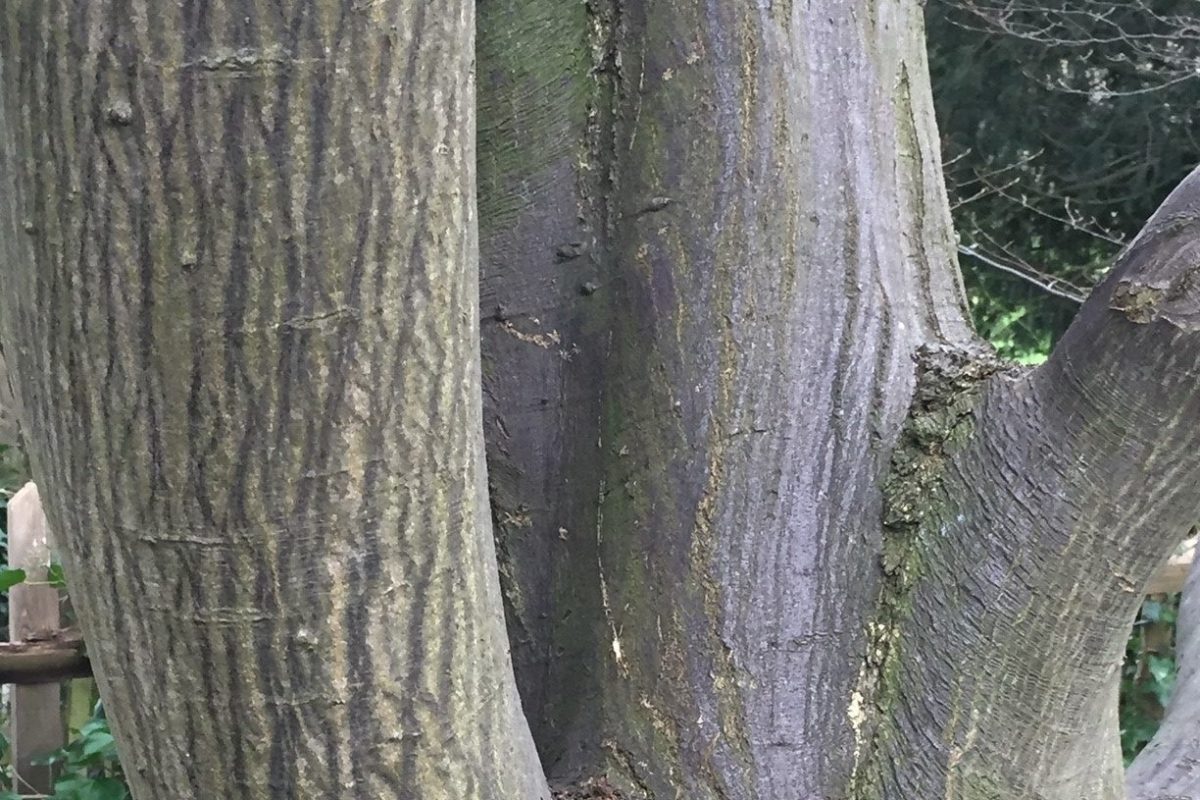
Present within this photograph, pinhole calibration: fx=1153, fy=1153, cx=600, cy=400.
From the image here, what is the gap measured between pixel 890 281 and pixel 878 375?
0.41 ft

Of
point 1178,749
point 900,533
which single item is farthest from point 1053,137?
point 900,533

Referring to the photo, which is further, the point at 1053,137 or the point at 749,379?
the point at 1053,137

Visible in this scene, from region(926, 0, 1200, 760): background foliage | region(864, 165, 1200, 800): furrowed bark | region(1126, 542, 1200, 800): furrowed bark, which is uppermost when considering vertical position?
region(926, 0, 1200, 760): background foliage

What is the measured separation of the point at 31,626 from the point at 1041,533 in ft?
7.87

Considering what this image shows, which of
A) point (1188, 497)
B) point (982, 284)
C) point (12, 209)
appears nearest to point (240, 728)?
point (12, 209)

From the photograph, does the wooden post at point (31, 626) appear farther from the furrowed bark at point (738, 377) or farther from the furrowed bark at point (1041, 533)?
the furrowed bark at point (1041, 533)

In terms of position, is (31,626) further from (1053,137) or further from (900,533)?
(1053,137)

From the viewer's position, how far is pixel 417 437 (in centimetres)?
84

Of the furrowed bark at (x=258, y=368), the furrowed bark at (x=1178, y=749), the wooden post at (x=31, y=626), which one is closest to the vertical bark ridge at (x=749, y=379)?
the furrowed bark at (x=258, y=368)

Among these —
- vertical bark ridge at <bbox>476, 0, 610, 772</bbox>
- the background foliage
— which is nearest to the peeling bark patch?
vertical bark ridge at <bbox>476, 0, 610, 772</bbox>

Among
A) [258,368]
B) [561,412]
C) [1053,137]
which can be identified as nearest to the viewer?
[258,368]

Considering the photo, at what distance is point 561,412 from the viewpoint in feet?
4.75

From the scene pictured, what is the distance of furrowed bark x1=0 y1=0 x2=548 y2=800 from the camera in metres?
0.75

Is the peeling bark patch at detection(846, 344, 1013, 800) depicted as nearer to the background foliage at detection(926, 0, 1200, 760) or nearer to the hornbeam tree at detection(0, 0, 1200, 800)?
the hornbeam tree at detection(0, 0, 1200, 800)
